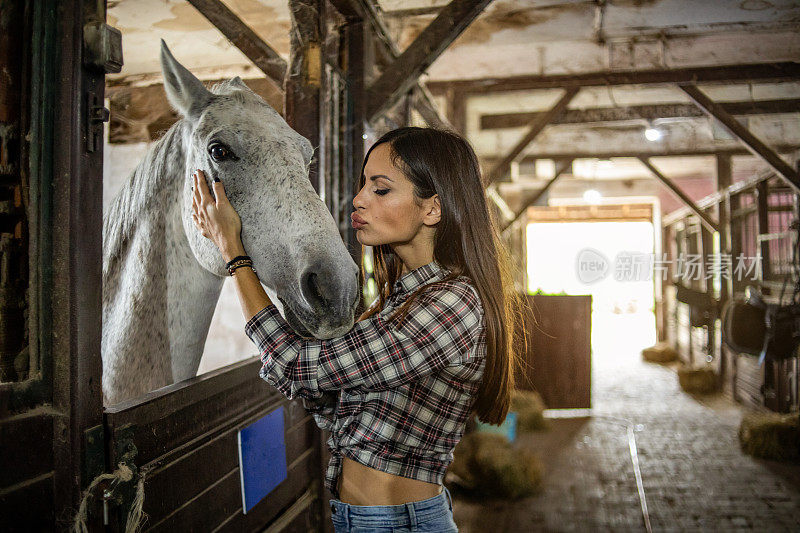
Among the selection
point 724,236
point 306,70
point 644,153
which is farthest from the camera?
point 644,153

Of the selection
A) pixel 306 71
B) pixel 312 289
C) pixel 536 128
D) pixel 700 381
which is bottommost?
pixel 700 381

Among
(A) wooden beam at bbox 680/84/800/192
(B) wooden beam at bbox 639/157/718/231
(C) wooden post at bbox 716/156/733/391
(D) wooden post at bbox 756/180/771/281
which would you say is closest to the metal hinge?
(A) wooden beam at bbox 680/84/800/192

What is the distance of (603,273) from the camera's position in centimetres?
1008

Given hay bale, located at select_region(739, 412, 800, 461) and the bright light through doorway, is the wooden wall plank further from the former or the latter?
the bright light through doorway

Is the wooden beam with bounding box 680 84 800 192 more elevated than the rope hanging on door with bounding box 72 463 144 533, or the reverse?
the wooden beam with bounding box 680 84 800 192

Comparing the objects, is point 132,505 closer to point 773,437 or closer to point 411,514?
point 411,514

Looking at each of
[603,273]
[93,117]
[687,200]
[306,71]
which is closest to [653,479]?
[687,200]

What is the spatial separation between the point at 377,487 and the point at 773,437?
14.7ft

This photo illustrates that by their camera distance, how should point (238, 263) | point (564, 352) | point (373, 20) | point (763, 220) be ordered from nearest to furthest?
point (238, 263) < point (373, 20) < point (564, 352) < point (763, 220)

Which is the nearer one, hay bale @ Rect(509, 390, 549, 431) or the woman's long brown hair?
the woman's long brown hair

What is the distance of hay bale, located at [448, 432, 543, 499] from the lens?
360cm

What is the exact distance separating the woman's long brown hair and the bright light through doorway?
8543 millimetres

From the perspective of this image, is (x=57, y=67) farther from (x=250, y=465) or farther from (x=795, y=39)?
(x=795, y=39)

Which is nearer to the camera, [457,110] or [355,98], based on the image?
[355,98]
